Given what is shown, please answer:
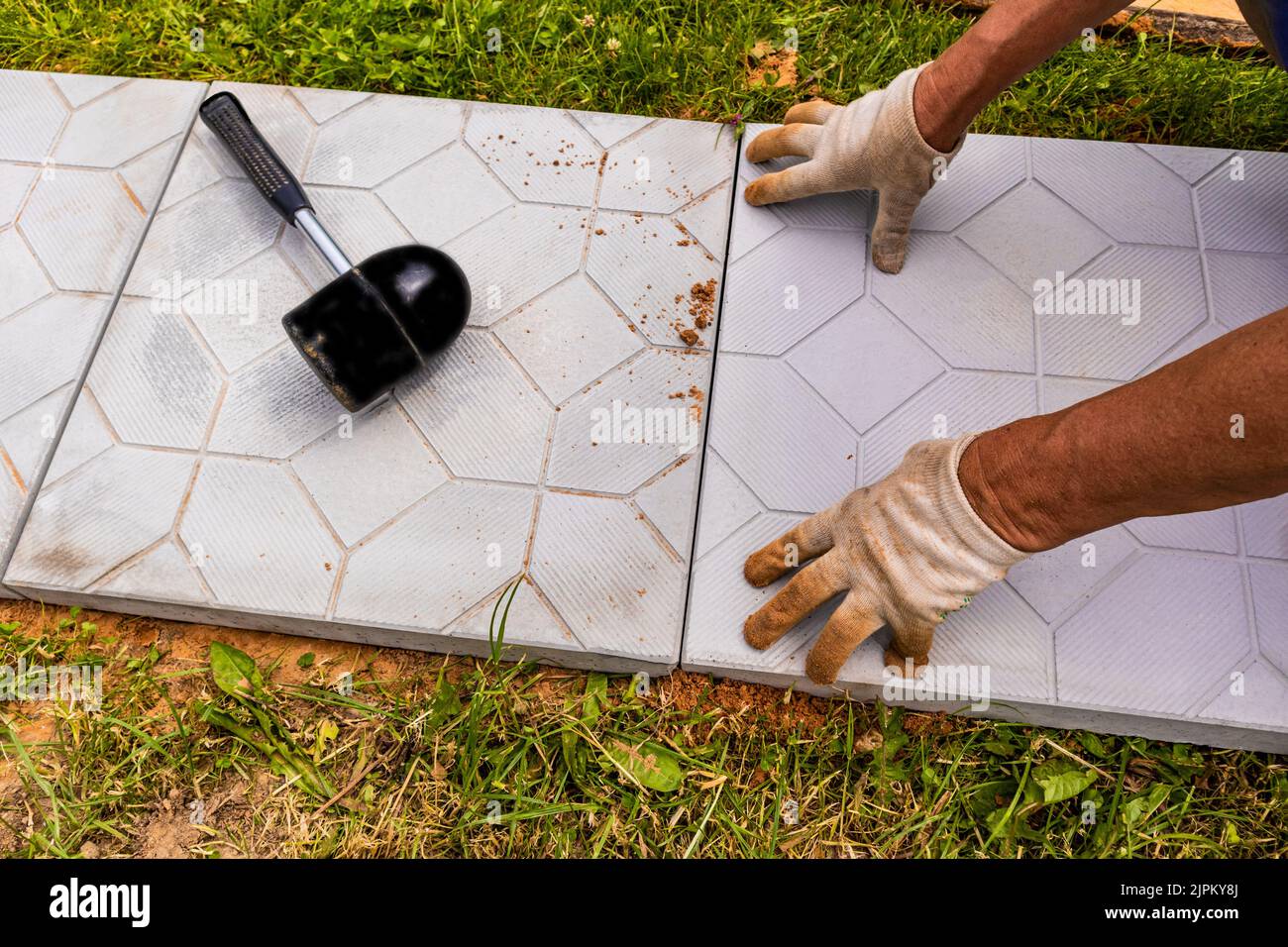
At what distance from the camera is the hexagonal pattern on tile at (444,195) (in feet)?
8.58

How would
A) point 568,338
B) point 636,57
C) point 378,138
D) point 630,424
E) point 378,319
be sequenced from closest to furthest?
1. point 378,319
2. point 630,424
3. point 568,338
4. point 378,138
5. point 636,57

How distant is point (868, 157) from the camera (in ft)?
7.58

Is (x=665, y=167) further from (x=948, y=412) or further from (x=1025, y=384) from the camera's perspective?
(x=1025, y=384)

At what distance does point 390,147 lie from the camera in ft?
9.01

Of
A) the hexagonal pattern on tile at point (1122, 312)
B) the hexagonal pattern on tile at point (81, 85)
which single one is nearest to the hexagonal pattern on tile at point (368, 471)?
the hexagonal pattern on tile at point (81, 85)

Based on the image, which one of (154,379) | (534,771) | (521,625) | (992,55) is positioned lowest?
(534,771)

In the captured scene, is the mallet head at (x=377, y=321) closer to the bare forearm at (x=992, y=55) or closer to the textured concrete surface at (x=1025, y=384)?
the textured concrete surface at (x=1025, y=384)

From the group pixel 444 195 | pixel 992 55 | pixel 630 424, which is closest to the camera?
pixel 992 55

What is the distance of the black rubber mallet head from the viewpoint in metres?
2.12

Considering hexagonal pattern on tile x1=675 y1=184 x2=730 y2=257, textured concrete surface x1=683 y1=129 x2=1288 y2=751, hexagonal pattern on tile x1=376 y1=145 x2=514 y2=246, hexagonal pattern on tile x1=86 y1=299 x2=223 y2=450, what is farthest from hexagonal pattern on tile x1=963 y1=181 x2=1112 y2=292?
hexagonal pattern on tile x1=86 y1=299 x2=223 y2=450

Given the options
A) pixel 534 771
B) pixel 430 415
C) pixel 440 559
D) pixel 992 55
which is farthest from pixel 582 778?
pixel 992 55

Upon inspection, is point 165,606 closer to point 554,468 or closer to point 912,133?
point 554,468

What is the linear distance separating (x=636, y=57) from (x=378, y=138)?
0.91 metres

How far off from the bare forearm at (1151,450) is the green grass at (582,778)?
0.78 metres
